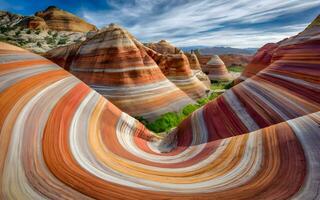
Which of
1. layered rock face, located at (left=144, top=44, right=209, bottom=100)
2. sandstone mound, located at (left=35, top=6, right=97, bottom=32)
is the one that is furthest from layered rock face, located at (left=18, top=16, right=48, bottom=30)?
layered rock face, located at (left=144, top=44, right=209, bottom=100)

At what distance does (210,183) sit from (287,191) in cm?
88

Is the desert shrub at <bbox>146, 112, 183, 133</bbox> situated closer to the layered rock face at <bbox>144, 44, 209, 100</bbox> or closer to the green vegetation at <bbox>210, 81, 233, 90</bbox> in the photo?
the layered rock face at <bbox>144, 44, 209, 100</bbox>

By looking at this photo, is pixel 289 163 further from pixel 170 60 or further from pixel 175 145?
pixel 170 60

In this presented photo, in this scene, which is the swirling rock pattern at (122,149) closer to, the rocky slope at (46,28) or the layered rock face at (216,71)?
the layered rock face at (216,71)

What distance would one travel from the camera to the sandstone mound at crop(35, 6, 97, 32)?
2072 inches

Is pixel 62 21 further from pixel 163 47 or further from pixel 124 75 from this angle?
pixel 124 75

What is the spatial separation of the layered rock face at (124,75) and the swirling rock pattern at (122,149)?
4.36 metres

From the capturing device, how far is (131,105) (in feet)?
31.8

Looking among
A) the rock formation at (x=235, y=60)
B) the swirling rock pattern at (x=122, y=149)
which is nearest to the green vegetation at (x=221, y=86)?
the swirling rock pattern at (x=122, y=149)

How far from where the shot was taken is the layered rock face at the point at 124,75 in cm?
991

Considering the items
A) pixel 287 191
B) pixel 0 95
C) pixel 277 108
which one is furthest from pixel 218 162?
pixel 0 95

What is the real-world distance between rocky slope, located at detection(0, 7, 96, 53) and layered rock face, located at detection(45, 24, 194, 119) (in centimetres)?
2084

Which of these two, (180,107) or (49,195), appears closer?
(49,195)

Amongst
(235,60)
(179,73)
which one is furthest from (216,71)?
(235,60)
